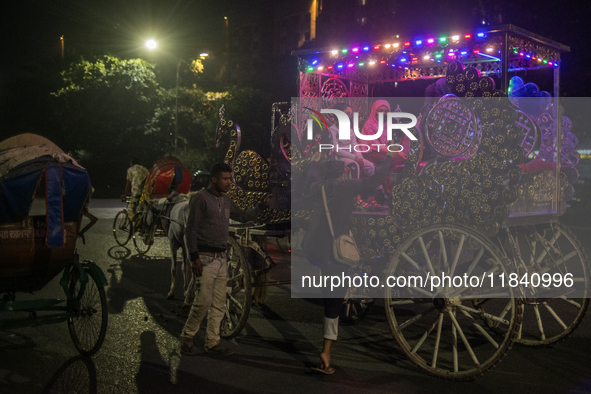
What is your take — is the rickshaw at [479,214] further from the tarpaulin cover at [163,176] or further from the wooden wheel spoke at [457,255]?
the tarpaulin cover at [163,176]

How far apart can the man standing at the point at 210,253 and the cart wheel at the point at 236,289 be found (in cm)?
24

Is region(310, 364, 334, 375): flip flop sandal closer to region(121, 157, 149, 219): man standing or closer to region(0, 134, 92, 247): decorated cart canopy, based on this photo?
region(0, 134, 92, 247): decorated cart canopy

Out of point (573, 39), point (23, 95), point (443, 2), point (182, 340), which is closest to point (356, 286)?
point (182, 340)

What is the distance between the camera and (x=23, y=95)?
33.8 metres

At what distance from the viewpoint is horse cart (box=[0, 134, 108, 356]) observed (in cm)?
498

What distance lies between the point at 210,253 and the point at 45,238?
153 centimetres

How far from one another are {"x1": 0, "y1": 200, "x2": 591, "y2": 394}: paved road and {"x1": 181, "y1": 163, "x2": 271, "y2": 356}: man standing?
0.26 meters

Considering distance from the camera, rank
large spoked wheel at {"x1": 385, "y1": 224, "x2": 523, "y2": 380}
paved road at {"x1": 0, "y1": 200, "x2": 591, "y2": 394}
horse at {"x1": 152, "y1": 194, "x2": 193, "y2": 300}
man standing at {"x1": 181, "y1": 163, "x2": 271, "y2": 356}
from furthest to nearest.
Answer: horse at {"x1": 152, "y1": 194, "x2": 193, "y2": 300} < man standing at {"x1": 181, "y1": 163, "x2": 271, "y2": 356} < paved road at {"x1": 0, "y1": 200, "x2": 591, "y2": 394} < large spoked wheel at {"x1": 385, "y1": 224, "x2": 523, "y2": 380}

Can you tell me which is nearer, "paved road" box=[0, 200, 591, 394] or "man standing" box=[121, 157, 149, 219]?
"paved road" box=[0, 200, 591, 394]

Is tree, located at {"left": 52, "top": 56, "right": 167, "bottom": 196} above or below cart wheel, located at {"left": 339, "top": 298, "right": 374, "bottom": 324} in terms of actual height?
above

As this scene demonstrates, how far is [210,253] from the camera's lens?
565 cm

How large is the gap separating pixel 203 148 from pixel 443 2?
74.6ft

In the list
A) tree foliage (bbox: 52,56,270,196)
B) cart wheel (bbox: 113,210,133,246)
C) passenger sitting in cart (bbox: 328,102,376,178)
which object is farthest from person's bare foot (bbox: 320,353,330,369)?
tree foliage (bbox: 52,56,270,196)

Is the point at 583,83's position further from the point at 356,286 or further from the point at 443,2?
the point at 356,286
